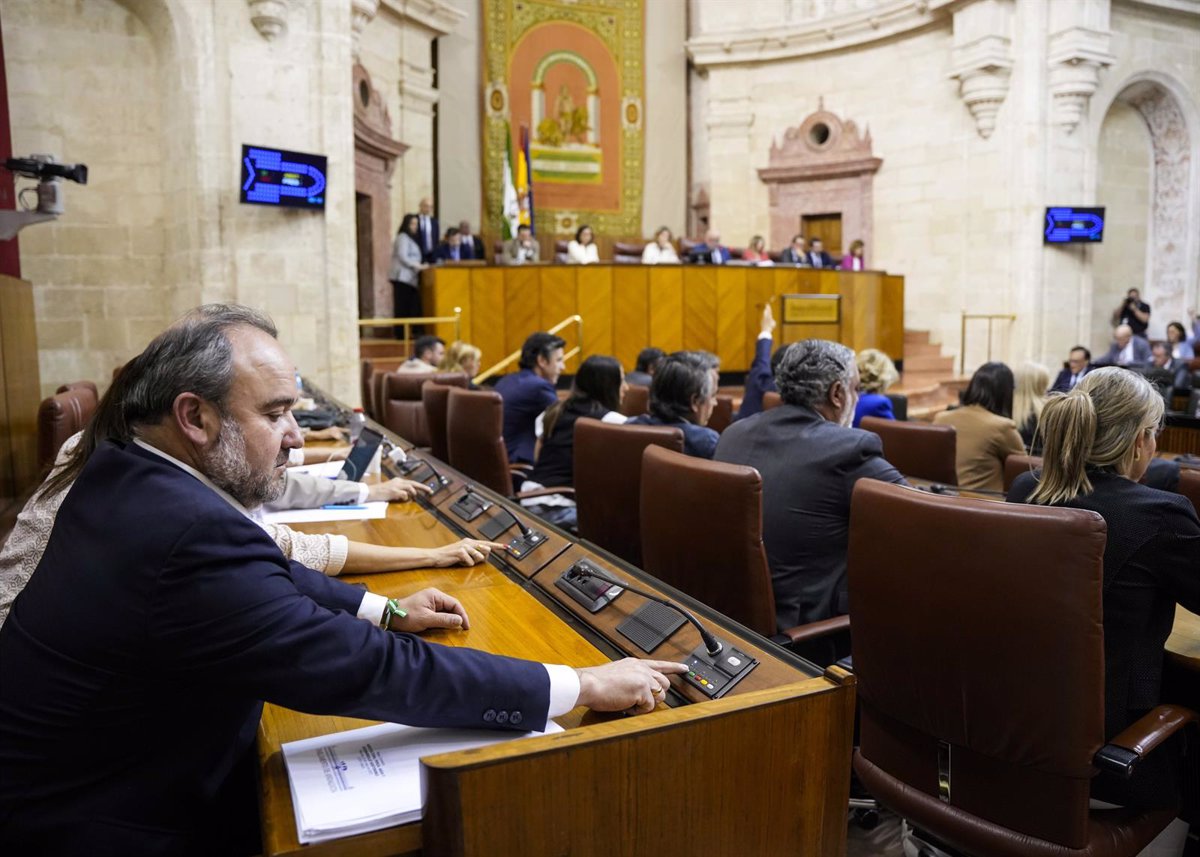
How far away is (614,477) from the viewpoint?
280cm

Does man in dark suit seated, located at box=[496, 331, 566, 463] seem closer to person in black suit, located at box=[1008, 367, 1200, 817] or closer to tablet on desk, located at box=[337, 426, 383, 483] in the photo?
tablet on desk, located at box=[337, 426, 383, 483]

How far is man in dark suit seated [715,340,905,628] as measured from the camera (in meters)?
2.26

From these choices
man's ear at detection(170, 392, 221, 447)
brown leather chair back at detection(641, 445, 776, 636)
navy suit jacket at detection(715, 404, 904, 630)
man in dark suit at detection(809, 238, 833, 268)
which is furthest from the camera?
man in dark suit at detection(809, 238, 833, 268)

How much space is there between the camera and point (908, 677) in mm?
1629

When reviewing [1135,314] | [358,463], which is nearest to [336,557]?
[358,463]

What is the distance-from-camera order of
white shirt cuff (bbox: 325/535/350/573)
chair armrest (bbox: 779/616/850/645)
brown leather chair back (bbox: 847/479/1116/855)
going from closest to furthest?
brown leather chair back (bbox: 847/479/1116/855), white shirt cuff (bbox: 325/535/350/573), chair armrest (bbox: 779/616/850/645)

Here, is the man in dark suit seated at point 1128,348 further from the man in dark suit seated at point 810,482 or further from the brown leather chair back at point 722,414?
the man in dark suit seated at point 810,482

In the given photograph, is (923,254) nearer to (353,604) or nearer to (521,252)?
(521,252)

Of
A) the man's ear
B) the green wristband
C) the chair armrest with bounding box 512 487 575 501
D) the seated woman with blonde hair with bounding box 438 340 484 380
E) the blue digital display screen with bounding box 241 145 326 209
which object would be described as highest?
the blue digital display screen with bounding box 241 145 326 209

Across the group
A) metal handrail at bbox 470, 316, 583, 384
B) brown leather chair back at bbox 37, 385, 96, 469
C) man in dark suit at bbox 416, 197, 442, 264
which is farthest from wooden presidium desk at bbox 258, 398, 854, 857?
man in dark suit at bbox 416, 197, 442, 264

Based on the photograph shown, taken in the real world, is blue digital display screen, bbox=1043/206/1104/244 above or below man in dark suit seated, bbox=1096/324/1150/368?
above

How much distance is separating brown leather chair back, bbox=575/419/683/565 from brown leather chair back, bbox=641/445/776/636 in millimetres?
466

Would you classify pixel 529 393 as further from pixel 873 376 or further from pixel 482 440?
pixel 873 376

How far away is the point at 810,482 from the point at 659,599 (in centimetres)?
96
